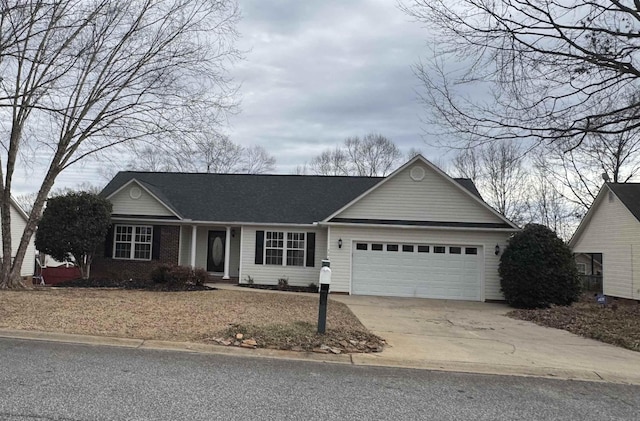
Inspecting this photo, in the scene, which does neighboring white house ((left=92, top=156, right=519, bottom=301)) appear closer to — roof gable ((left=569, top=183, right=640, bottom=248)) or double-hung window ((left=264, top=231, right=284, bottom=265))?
double-hung window ((left=264, top=231, right=284, bottom=265))

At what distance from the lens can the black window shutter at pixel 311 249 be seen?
64.7 ft

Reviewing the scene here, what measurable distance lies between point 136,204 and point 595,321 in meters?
16.7

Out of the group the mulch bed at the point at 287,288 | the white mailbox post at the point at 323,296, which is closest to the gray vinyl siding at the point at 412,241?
the mulch bed at the point at 287,288

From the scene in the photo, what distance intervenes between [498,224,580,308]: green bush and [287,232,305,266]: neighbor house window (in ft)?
25.8

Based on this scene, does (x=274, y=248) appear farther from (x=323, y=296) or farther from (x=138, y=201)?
(x=323, y=296)

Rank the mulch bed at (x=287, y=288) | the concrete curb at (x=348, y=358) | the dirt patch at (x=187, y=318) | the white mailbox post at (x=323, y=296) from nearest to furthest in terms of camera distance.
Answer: the concrete curb at (x=348, y=358) < the dirt patch at (x=187, y=318) < the white mailbox post at (x=323, y=296) < the mulch bed at (x=287, y=288)

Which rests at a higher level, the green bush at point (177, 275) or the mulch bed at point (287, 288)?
the green bush at point (177, 275)

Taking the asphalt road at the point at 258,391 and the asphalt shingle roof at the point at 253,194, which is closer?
the asphalt road at the point at 258,391

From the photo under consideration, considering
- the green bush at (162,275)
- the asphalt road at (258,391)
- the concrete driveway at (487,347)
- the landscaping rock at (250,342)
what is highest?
the green bush at (162,275)

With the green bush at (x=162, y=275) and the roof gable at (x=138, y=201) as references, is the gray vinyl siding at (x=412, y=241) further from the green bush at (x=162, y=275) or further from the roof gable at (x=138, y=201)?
the roof gable at (x=138, y=201)

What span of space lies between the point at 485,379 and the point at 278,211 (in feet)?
48.1

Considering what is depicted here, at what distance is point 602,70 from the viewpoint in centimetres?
1159

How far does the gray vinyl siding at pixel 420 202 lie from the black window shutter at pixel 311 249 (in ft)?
6.53

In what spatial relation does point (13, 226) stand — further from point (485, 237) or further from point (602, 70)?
point (602, 70)
